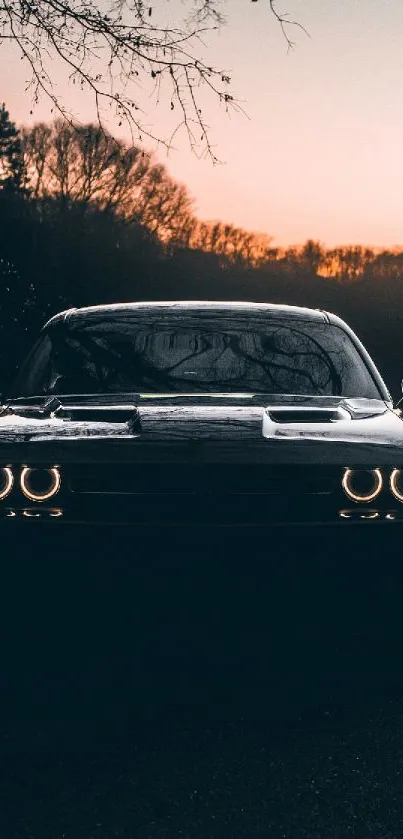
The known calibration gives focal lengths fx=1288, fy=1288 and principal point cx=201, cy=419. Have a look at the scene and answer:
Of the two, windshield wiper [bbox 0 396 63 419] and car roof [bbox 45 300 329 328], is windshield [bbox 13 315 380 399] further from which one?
windshield wiper [bbox 0 396 63 419]

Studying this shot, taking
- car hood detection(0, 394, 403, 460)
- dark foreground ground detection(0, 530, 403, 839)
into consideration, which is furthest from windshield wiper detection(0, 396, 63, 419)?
dark foreground ground detection(0, 530, 403, 839)

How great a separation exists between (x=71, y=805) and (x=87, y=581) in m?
0.94

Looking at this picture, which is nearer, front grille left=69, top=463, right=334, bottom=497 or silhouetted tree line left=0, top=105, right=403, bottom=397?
front grille left=69, top=463, right=334, bottom=497

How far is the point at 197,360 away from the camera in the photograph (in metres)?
5.88

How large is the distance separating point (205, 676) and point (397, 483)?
1.02 m

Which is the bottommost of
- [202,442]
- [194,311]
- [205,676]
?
[205,676]

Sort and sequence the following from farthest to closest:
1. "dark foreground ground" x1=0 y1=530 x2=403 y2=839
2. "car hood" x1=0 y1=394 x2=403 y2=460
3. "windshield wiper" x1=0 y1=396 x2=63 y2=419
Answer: "windshield wiper" x1=0 y1=396 x2=63 y2=419 < "car hood" x1=0 y1=394 x2=403 y2=460 < "dark foreground ground" x1=0 y1=530 x2=403 y2=839

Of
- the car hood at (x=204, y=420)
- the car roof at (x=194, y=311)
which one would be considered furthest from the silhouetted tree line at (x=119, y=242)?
the car hood at (x=204, y=420)

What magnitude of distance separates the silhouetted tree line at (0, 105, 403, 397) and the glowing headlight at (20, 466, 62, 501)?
1330 inches

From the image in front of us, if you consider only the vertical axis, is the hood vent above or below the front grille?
above

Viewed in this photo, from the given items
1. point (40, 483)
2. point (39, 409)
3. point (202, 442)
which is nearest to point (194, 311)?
point (39, 409)

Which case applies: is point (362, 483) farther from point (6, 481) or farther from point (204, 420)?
point (6, 481)

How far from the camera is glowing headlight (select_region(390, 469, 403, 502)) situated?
442 centimetres

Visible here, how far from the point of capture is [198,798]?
11.7 feet
